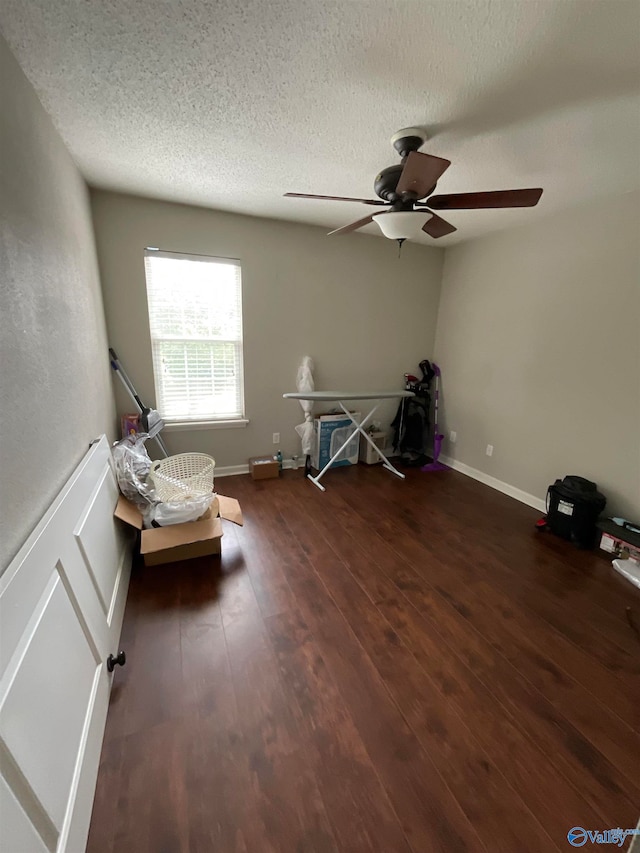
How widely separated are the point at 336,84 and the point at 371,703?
2525 mm

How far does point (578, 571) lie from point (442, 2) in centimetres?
288

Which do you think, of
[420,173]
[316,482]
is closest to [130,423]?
[316,482]

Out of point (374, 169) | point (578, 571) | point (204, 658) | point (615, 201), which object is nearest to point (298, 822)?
point (204, 658)

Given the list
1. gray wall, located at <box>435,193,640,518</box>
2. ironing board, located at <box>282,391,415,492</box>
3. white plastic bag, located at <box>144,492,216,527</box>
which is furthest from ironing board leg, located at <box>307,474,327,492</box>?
gray wall, located at <box>435,193,640,518</box>

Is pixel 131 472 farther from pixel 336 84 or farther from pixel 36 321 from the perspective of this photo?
pixel 336 84

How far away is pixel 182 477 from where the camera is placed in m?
2.71

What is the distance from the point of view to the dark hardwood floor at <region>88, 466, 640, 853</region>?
1.03m

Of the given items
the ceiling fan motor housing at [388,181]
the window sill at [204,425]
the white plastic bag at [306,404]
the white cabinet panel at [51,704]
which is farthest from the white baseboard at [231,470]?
the ceiling fan motor housing at [388,181]

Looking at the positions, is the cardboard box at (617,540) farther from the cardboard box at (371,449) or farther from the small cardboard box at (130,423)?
the small cardboard box at (130,423)

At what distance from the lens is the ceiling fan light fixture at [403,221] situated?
174 centimetres

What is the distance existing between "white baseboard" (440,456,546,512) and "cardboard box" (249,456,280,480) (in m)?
2.02

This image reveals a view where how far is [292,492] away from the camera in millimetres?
3145

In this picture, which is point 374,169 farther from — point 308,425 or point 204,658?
point 204,658

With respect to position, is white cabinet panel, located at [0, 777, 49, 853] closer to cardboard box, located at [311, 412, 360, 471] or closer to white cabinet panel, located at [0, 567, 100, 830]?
white cabinet panel, located at [0, 567, 100, 830]
